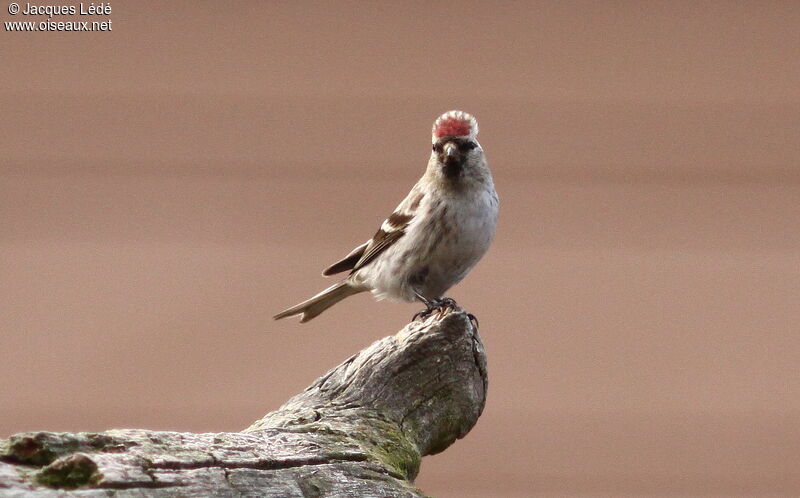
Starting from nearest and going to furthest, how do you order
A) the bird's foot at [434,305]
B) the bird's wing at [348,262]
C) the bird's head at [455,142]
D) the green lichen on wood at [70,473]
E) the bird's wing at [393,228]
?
the green lichen on wood at [70,473], the bird's foot at [434,305], the bird's head at [455,142], the bird's wing at [393,228], the bird's wing at [348,262]

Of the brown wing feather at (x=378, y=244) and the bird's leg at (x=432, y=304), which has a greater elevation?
the brown wing feather at (x=378, y=244)

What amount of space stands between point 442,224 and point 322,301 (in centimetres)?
79

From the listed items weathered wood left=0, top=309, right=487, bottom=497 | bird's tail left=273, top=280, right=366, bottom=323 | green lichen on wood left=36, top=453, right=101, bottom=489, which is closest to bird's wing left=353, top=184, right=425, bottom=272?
bird's tail left=273, top=280, right=366, bottom=323

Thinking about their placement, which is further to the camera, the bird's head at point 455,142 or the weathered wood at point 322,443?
the bird's head at point 455,142

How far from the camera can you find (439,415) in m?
2.41

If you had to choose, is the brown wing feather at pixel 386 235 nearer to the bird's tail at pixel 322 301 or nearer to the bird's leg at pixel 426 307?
the bird's tail at pixel 322 301

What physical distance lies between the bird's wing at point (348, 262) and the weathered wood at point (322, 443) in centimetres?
123

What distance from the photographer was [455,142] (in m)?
3.30

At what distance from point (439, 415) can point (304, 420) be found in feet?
1.21

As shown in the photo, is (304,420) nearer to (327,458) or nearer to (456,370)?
(327,458)

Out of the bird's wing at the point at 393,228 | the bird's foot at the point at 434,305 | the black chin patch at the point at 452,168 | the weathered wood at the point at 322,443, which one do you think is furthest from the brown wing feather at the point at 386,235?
the weathered wood at the point at 322,443

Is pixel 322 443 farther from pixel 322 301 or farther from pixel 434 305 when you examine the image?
pixel 322 301

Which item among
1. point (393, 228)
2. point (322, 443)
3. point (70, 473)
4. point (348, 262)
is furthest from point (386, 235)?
point (70, 473)

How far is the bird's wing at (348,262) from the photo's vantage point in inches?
148
